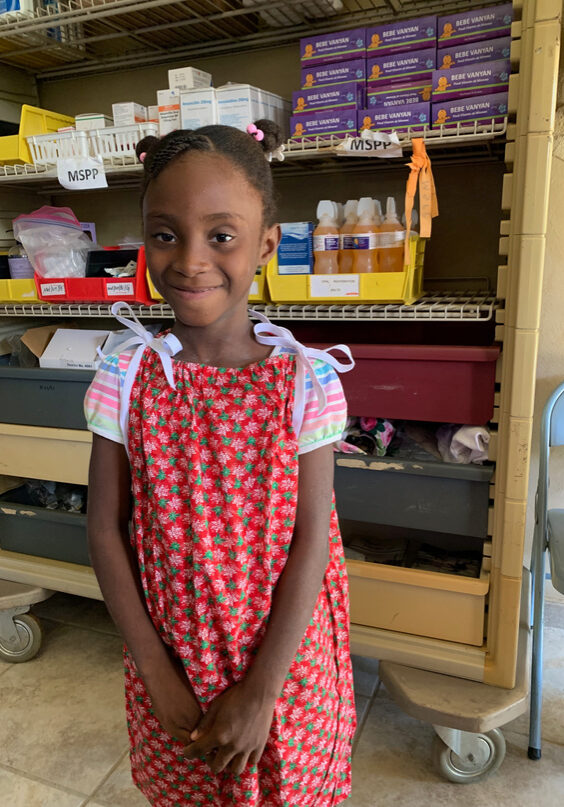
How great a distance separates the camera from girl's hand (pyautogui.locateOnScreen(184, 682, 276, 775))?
0.76m

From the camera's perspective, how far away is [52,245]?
1.75m

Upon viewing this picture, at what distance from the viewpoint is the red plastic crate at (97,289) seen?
161 centimetres

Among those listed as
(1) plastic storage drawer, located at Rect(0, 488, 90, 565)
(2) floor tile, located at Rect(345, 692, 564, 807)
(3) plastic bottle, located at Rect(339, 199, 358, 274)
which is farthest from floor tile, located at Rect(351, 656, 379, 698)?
(3) plastic bottle, located at Rect(339, 199, 358, 274)

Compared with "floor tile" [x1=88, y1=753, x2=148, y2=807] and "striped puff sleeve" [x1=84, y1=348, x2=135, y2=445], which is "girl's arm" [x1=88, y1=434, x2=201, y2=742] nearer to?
"striped puff sleeve" [x1=84, y1=348, x2=135, y2=445]

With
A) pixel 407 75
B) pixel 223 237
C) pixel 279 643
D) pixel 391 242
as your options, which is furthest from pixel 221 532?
pixel 407 75

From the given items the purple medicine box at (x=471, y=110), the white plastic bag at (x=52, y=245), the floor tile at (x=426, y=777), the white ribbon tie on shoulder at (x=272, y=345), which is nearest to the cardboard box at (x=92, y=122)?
the white plastic bag at (x=52, y=245)

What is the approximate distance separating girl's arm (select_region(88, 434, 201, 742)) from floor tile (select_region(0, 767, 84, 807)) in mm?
819

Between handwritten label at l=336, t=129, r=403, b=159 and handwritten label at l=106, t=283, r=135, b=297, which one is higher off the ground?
handwritten label at l=336, t=129, r=403, b=159

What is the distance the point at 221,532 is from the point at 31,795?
1064mm

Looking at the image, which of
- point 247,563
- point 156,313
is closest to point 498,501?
point 247,563

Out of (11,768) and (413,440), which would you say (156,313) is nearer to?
(413,440)

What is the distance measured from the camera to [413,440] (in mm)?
1534

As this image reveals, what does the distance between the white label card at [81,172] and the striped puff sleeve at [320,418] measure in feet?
3.41

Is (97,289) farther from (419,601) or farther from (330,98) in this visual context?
(419,601)
